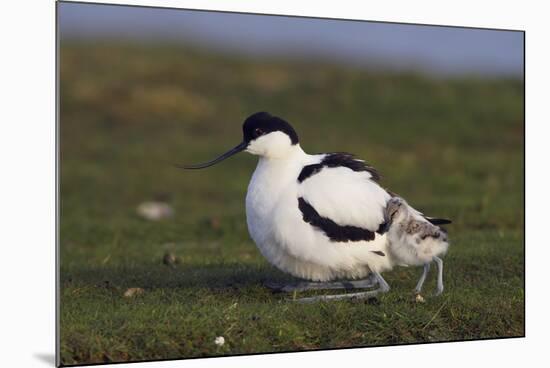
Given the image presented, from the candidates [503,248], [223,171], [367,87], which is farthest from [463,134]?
[503,248]

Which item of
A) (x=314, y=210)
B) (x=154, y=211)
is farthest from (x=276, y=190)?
(x=154, y=211)

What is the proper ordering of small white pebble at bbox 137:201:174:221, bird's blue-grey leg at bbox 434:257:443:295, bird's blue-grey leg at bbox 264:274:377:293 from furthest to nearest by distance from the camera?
small white pebble at bbox 137:201:174:221, bird's blue-grey leg at bbox 264:274:377:293, bird's blue-grey leg at bbox 434:257:443:295

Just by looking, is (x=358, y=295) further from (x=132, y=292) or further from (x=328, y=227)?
(x=132, y=292)

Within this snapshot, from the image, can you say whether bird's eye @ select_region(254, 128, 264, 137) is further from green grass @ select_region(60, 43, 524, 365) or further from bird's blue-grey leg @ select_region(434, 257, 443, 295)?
bird's blue-grey leg @ select_region(434, 257, 443, 295)

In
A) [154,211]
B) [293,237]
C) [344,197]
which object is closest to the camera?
[293,237]

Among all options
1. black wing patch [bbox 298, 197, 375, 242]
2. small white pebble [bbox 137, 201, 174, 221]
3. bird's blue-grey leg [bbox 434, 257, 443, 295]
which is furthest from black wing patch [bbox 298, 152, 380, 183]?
small white pebble [bbox 137, 201, 174, 221]

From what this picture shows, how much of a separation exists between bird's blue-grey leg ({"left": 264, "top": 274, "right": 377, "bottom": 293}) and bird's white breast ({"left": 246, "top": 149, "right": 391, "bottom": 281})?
29cm

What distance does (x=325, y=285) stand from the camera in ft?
25.8

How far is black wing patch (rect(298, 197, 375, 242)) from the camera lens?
7219 millimetres

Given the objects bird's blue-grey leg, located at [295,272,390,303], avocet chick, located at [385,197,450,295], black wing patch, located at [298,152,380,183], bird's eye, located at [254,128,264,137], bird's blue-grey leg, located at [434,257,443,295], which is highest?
bird's eye, located at [254,128,264,137]

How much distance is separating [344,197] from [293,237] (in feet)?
1.82

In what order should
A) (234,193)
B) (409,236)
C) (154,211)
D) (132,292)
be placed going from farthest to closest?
(234,193), (154,211), (132,292), (409,236)

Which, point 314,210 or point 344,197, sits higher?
point 344,197

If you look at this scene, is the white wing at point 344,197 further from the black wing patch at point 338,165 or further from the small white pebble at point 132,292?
the small white pebble at point 132,292
